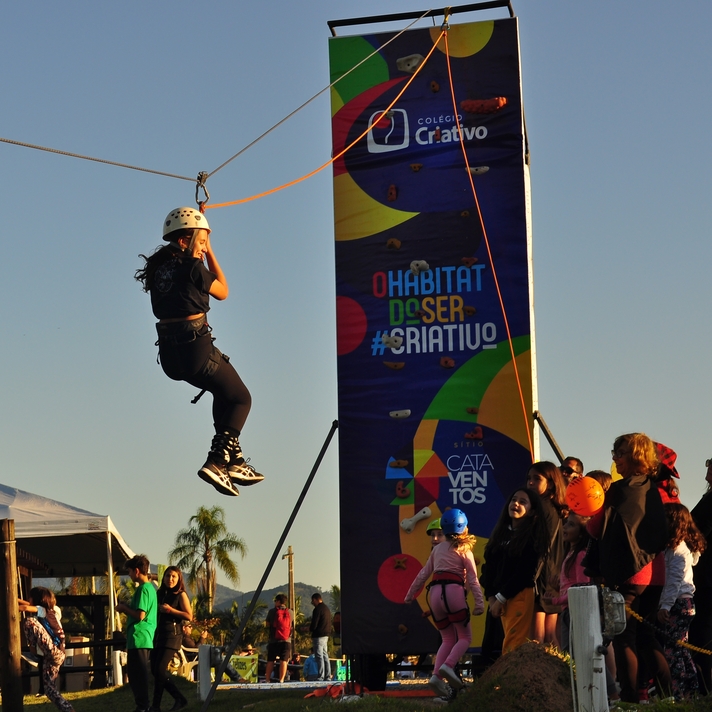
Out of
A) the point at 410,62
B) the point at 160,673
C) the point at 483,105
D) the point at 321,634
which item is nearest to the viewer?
the point at 160,673

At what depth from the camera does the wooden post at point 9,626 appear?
10.2 metres

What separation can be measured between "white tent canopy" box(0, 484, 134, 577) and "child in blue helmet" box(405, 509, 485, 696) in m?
9.12

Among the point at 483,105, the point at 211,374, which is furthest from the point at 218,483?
the point at 483,105

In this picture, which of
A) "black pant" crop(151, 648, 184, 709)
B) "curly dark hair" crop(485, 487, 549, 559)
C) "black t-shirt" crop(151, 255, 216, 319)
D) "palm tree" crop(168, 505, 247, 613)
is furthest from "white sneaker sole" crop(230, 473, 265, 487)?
"palm tree" crop(168, 505, 247, 613)

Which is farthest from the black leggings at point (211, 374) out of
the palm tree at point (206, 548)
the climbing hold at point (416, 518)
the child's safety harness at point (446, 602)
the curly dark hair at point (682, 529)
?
the palm tree at point (206, 548)

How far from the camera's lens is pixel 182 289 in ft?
27.5

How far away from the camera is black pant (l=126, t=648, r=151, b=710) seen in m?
10.5

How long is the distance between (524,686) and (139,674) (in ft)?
16.3

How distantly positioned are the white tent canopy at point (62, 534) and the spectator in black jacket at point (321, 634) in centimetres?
327

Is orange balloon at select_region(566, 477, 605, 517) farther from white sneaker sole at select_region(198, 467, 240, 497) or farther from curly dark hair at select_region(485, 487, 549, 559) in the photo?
white sneaker sole at select_region(198, 467, 240, 497)

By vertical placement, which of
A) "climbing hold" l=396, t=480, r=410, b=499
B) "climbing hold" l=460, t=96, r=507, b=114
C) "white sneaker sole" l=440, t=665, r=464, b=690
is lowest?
"white sneaker sole" l=440, t=665, r=464, b=690

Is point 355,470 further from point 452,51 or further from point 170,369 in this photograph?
point 452,51

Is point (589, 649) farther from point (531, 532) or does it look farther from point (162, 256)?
point (162, 256)

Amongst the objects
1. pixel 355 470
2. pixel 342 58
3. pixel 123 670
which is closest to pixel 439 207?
pixel 342 58
